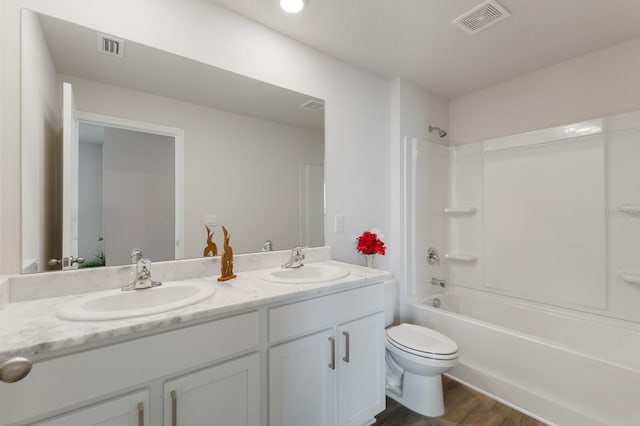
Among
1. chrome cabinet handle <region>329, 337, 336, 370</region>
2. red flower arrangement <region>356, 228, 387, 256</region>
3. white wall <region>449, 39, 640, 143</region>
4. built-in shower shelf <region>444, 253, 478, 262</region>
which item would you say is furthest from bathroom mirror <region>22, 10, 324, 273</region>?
white wall <region>449, 39, 640, 143</region>

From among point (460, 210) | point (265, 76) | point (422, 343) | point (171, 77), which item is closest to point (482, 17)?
point (265, 76)

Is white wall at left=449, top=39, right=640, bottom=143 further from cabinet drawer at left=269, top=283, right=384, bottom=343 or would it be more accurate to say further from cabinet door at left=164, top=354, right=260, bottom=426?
cabinet door at left=164, top=354, right=260, bottom=426

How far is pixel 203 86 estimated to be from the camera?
1.58 meters

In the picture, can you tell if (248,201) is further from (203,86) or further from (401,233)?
(401,233)

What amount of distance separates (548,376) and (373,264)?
1251mm

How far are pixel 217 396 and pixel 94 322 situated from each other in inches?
19.2

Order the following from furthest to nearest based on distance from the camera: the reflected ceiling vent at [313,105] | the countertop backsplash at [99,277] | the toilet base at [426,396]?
the reflected ceiling vent at [313,105], the toilet base at [426,396], the countertop backsplash at [99,277]

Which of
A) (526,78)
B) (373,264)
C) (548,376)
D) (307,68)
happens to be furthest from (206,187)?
(526,78)

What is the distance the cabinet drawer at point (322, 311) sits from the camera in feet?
3.98

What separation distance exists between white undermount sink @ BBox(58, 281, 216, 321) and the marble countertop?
23 mm

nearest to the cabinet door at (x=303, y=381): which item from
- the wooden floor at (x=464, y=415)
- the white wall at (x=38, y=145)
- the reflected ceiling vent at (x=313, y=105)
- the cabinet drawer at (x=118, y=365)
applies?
the cabinet drawer at (x=118, y=365)

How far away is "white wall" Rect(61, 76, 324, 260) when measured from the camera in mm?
1404

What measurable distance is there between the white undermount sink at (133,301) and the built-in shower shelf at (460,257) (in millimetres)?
2314

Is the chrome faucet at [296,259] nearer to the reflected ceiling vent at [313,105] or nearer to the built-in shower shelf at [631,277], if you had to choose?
the reflected ceiling vent at [313,105]
